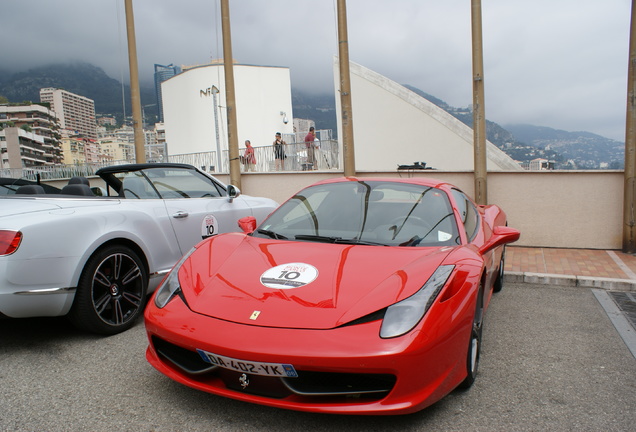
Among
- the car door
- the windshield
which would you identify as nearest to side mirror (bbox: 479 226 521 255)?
the windshield

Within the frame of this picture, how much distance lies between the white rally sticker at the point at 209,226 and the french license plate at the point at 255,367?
2.69 metres

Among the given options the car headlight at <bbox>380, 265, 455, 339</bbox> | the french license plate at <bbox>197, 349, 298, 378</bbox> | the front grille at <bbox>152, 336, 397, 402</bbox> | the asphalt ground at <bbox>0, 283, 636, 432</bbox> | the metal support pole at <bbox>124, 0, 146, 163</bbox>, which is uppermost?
the metal support pole at <bbox>124, 0, 146, 163</bbox>

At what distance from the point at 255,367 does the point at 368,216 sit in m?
1.57

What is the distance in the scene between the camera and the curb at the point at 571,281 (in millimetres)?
5391

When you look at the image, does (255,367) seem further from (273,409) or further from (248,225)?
(248,225)

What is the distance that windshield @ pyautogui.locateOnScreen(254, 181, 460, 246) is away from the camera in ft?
10.1

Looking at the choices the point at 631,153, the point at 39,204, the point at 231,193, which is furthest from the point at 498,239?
the point at 631,153

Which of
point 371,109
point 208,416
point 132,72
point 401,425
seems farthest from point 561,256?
point 371,109

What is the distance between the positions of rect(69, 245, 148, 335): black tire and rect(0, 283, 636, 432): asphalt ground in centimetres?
14

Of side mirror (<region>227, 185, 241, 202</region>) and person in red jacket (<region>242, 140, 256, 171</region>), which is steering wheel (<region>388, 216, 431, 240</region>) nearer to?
side mirror (<region>227, 185, 241, 202</region>)

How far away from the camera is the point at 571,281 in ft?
18.3

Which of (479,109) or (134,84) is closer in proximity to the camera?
(479,109)

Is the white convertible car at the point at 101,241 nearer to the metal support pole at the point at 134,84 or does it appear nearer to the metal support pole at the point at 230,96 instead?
the metal support pole at the point at 230,96

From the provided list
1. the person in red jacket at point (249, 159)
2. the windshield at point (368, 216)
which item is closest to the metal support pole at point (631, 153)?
the windshield at point (368, 216)
